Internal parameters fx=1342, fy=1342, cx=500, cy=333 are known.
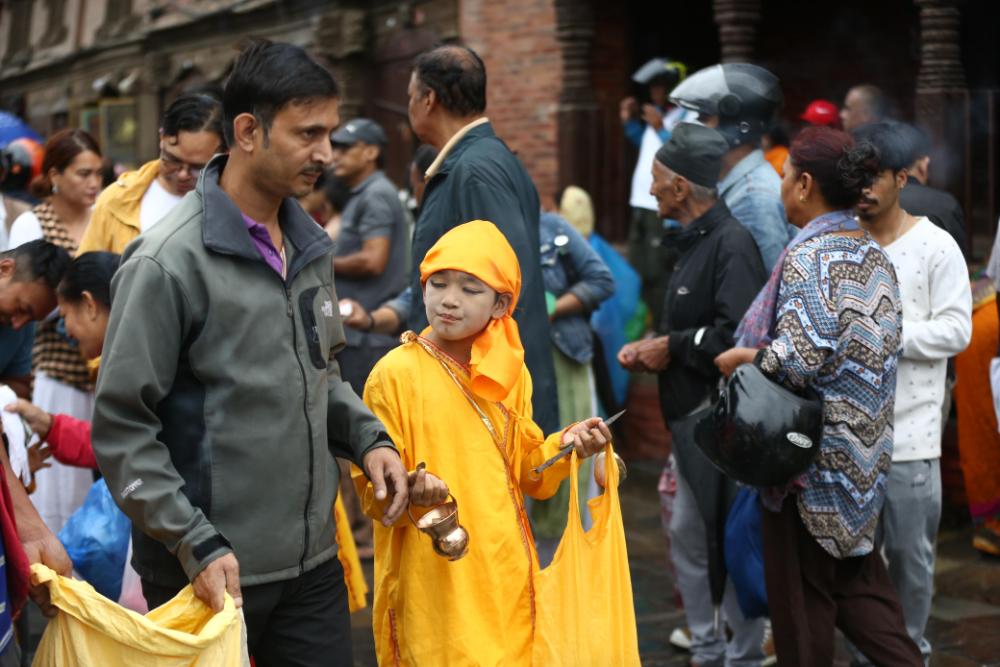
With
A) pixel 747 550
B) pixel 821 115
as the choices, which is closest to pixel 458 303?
pixel 747 550

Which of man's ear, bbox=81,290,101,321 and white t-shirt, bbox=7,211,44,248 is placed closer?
man's ear, bbox=81,290,101,321

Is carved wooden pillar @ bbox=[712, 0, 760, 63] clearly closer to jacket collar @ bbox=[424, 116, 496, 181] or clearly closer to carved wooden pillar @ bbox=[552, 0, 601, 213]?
carved wooden pillar @ bbox=[552, 0, 601, 213]

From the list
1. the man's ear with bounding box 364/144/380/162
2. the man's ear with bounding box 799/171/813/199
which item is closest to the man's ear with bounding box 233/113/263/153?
the man's ear with bounding box 799/171/813/199

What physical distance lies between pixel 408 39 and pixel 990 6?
21.5 feet

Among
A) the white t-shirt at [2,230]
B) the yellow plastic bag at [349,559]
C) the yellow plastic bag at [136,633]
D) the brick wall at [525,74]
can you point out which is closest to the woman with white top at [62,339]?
the white t-shirt at [2,230]

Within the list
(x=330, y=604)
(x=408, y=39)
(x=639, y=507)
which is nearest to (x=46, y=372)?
(x=330, y=604)

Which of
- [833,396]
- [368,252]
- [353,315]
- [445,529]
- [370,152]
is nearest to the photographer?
[445,529]

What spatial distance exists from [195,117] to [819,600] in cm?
293

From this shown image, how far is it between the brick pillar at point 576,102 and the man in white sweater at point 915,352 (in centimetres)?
669

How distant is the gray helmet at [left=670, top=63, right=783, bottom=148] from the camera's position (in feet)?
18.5

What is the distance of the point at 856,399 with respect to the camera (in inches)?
165

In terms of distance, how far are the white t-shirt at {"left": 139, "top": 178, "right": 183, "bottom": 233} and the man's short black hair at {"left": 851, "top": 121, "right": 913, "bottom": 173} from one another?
271 cm

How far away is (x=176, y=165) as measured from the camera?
209 inches

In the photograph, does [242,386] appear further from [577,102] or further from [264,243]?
[577,102]
